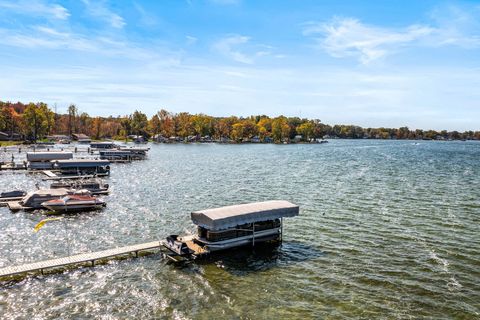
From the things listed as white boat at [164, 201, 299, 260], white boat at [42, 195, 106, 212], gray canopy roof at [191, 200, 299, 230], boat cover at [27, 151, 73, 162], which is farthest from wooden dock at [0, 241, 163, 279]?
boat cover at [27, 151, 73, 162]

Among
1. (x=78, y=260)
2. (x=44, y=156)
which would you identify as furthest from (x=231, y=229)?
(x=44, y=156)

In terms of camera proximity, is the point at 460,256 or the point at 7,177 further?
the point at 7,177

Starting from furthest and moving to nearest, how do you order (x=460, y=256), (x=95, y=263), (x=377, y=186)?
(x=377, y=186) → (x=460, y=256) → (x=95, y=263)

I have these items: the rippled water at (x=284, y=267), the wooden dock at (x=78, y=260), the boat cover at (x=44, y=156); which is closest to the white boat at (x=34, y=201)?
the rippled water at (x=284, y=267)

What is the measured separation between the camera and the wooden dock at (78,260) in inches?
1409

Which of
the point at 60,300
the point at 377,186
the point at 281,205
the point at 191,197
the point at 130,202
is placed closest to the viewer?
the point at 60,300

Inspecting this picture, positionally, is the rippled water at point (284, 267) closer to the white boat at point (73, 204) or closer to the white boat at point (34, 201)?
the white boat at point (34, 201)

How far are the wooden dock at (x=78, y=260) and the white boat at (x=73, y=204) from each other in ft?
77.6

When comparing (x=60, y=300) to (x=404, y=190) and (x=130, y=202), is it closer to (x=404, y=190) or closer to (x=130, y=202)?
(x=130, y=202)

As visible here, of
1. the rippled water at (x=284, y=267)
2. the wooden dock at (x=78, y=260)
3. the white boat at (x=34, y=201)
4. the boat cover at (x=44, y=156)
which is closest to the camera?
the rippled water at (x=284, y=267)

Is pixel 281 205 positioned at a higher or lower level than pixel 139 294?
higher

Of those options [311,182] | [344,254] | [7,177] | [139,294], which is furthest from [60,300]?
[7,177]

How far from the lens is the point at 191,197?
7419cm

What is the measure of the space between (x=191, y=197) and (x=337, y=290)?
44283mm
